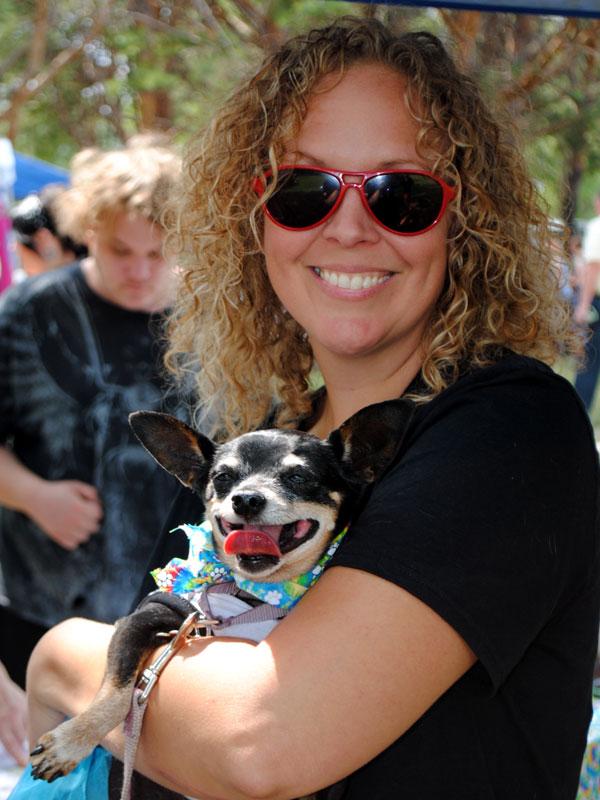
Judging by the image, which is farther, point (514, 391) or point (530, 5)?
point (530, 5)

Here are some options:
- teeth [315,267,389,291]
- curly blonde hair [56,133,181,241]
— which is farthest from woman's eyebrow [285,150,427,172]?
curly blonde hair [56,133,181,241]

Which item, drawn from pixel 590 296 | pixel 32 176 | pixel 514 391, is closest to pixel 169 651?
pixel 514 391

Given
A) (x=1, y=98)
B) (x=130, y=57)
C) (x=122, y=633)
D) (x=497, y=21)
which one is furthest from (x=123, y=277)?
(x=1, y=98)

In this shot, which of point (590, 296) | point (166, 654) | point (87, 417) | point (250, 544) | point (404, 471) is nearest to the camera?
point (404, 471)

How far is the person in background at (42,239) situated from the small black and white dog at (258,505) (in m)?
4.79

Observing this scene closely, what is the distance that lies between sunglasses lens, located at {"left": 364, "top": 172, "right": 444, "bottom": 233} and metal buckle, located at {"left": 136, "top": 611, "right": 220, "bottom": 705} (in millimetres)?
828

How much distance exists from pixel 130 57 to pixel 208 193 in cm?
1255

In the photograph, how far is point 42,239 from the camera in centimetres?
716

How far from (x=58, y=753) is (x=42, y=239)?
564cm

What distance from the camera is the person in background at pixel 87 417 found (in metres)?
4.07

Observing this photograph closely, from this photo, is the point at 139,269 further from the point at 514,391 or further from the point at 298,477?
the point at 514,391

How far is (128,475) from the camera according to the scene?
13.4 feet

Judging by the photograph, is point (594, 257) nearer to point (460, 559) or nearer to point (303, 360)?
point (303, 360)

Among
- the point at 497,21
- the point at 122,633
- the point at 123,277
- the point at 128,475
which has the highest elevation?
the point at 497,21
